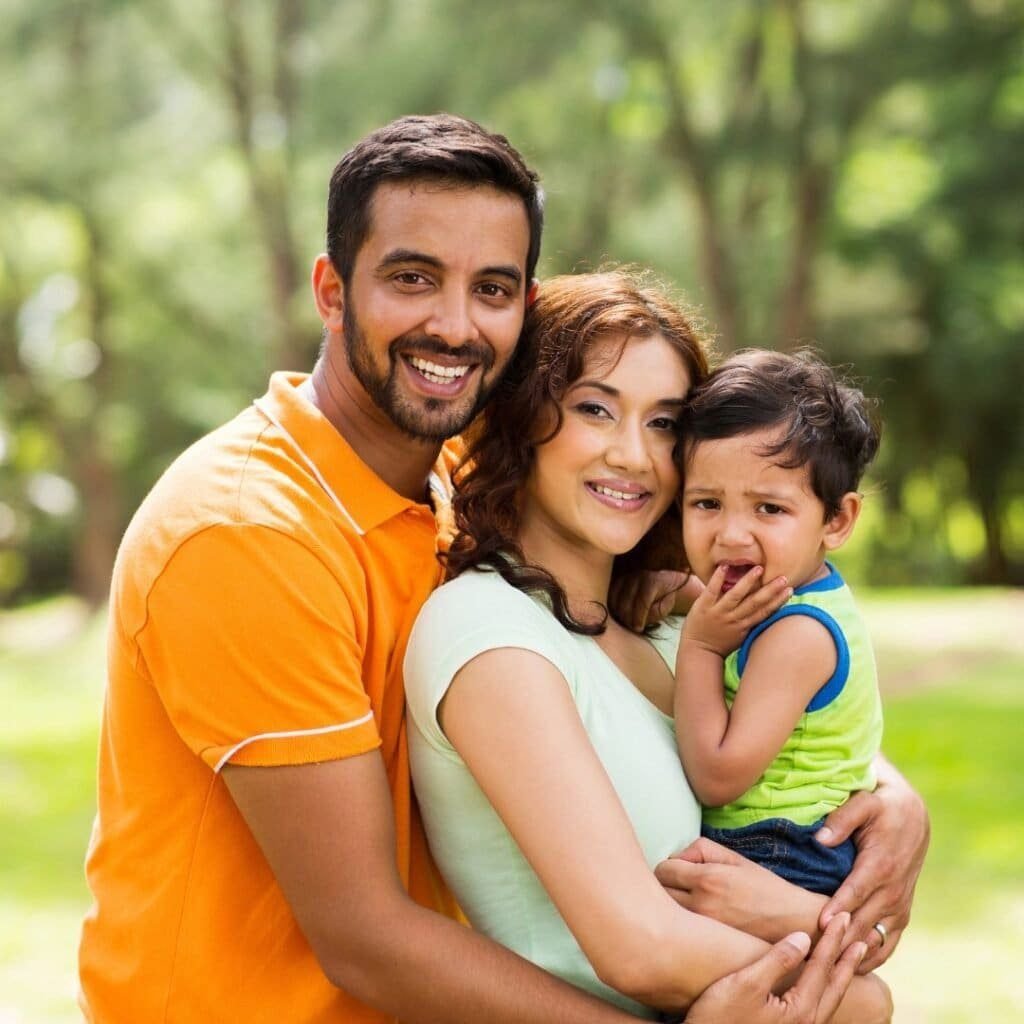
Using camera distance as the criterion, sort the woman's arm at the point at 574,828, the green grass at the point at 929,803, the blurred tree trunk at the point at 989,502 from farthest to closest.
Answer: the blurred tree trunk at the point at 989,502 < the green grass at the point at 929,803 < the woman's arm at the point at 574,828

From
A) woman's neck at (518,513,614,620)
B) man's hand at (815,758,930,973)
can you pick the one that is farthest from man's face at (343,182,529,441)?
man's hand at (815,758,930,973)

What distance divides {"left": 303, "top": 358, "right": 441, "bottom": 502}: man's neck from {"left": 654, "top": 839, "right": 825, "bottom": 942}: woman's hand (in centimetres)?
88

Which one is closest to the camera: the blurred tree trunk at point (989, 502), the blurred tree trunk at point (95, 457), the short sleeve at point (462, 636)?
the short sleeve at point (462, 636)

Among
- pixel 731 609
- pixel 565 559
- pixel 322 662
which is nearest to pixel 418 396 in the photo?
pixel 565 559

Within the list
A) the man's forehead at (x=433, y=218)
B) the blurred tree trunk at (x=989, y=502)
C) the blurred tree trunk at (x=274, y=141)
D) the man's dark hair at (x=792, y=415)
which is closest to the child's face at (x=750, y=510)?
the man's dark hair at (x=792, y=415)

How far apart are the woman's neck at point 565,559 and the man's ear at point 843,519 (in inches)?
18.2

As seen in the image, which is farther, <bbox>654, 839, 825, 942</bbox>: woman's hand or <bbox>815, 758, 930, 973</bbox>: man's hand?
<bbox>815, 758, 930, 973</bbox>: man's hand

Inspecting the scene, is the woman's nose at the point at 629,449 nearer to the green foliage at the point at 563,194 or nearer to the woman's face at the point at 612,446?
the woman's face at the point at 612,446

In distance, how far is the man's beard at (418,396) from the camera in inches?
103

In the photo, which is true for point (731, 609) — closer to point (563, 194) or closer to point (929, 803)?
point (929, 803)

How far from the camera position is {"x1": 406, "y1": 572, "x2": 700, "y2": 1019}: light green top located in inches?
91.1

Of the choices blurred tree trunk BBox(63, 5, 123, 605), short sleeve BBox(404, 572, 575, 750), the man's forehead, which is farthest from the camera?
blurred tree trunk BBox(63, 5, 123, 605)

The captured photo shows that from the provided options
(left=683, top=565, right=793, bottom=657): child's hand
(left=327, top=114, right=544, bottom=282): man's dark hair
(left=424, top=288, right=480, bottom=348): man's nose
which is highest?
(left=327, top=114, right=544, bottom=282): man's dark hair

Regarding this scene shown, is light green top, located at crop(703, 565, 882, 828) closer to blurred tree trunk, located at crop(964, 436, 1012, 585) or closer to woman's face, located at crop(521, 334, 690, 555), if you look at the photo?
woman's face, located at crop(521, 334, 690, 555)
